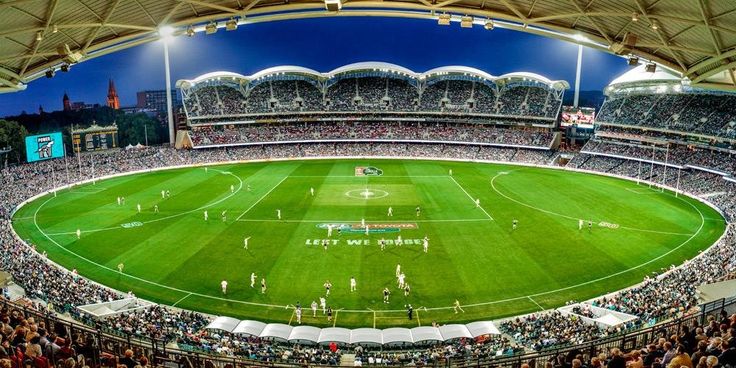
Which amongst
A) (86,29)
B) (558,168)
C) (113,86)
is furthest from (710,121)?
(113,86)

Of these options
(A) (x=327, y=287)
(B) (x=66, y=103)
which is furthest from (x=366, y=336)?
(B) (x=66, y=103)

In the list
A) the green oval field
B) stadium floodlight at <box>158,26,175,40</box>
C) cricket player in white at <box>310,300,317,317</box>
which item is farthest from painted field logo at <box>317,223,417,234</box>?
stadium floodlight at <box>158,26,175,40</box>

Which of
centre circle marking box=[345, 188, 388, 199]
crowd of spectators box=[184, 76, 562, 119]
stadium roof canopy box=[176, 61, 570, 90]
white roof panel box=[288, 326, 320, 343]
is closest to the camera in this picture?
white roof panel box=[288, 326, 320, 343]

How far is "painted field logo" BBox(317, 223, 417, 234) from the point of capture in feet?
137

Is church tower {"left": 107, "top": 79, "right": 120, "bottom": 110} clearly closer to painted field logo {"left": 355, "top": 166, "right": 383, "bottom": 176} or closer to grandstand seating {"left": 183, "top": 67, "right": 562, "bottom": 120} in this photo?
grandstand seating {"left": 183, "top": 67, "right": 562, "bottom": 120}

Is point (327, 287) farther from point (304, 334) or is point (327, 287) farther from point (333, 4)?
point (333, 4)

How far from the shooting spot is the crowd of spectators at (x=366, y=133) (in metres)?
89.1

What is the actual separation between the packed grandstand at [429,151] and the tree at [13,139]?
13455 mm

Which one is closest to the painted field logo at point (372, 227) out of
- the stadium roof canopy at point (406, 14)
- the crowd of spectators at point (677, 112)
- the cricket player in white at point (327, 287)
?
the cricket player in white at point (327, 287)

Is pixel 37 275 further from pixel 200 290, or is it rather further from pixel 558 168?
pixel 558 168

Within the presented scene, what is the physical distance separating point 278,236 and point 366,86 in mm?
63782

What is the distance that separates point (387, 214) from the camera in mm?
47312

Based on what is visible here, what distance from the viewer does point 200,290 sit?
30.2 meters

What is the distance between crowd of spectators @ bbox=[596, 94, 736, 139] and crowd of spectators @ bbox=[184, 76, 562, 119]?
39.5 ft
